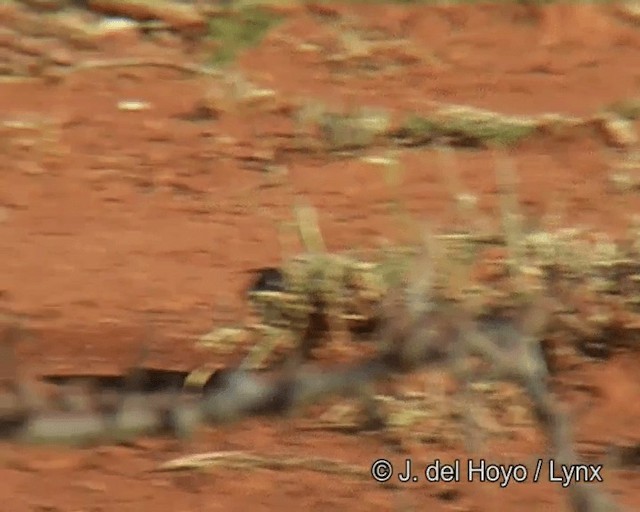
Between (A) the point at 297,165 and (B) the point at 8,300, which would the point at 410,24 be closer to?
(A) the point at 297,165

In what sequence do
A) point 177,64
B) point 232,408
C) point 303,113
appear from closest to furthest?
point 232,408 → point 303,113 → point 177,64

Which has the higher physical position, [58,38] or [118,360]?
[58,38]

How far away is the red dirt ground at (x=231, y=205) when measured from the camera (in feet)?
7.11

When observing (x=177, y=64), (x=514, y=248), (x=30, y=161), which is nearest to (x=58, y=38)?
(x=177, y=64)

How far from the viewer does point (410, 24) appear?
366 centimetres

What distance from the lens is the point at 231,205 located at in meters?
2.91

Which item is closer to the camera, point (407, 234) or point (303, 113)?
point (407, 234)

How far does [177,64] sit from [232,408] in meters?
1.48

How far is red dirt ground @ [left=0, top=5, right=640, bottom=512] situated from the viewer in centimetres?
→ 217

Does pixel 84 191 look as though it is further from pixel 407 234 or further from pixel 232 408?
pixel 232 408

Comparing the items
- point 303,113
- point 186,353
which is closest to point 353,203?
point 303,113

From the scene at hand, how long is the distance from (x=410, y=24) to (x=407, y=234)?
1.05m

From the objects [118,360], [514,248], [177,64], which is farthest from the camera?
[177,64]

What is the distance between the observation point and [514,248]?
262cm
